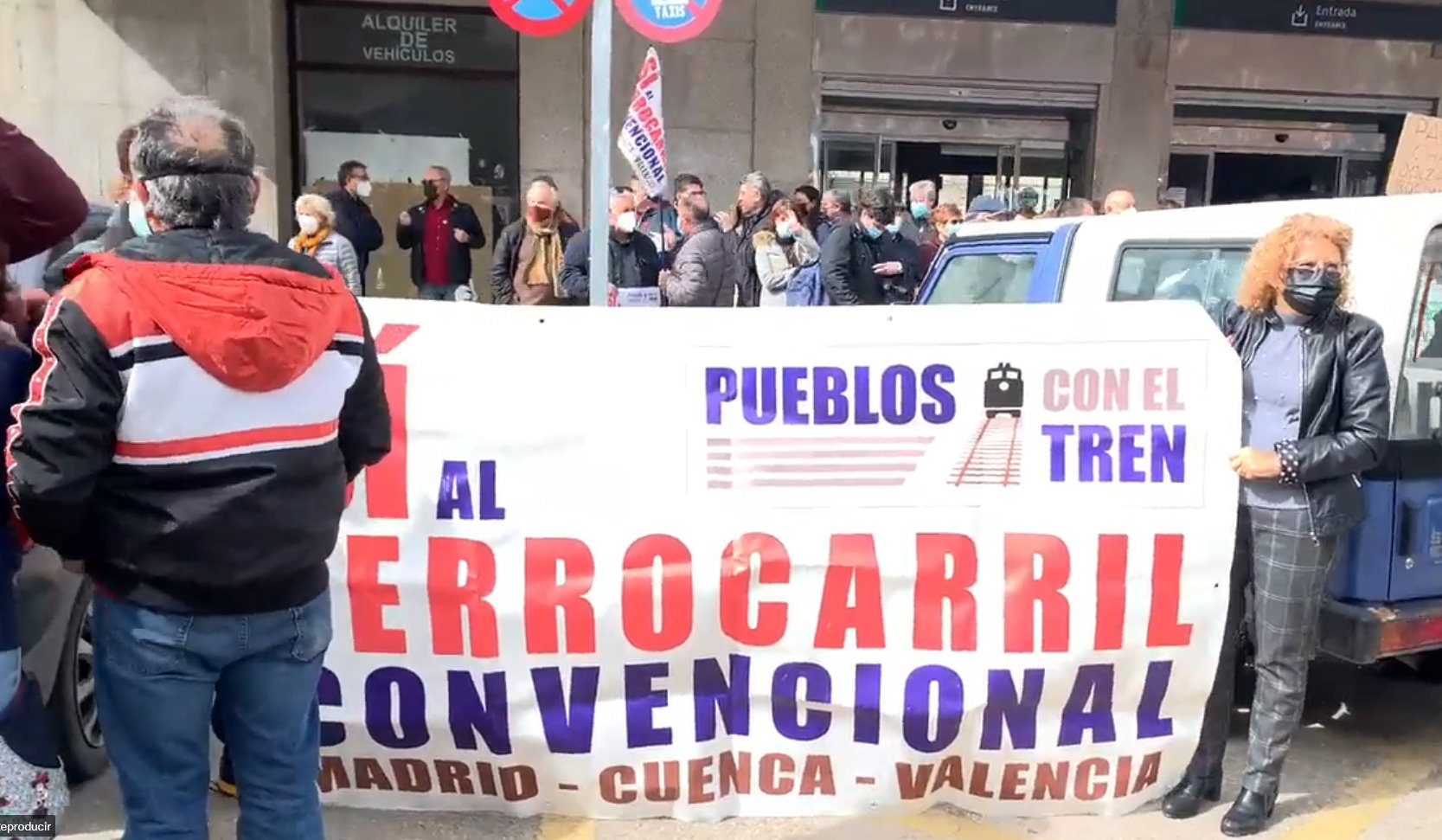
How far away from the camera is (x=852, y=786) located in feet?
11.6

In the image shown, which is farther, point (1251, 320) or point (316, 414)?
point (1251, 320)

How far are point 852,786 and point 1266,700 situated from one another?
117 centimetres

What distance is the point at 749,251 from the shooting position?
9266 millimetres

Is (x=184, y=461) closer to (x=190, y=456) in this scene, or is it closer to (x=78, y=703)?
(x=190, y=456)

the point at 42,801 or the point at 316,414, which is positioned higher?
the point at 316,414

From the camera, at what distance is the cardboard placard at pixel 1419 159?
191 inches

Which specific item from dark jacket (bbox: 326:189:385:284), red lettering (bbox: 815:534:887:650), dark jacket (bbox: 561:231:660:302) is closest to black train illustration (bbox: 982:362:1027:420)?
red lettering (bbox: 815:534:887:650)

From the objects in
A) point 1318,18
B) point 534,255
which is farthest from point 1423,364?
point 1318,18

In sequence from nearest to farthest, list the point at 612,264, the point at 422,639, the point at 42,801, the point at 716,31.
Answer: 1. the point at 42,801
2. the point at 422,639
3. the point at 612,264
4. the point at 716,31

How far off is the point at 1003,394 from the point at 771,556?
782 millimetres

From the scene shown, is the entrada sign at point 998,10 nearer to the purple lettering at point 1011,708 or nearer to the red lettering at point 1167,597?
the red lettering at point 1167,597

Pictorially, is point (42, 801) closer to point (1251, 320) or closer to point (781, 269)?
point (1251, 320)

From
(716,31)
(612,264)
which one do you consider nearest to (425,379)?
(612,264)

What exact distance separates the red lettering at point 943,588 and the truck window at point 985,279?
172 cm
